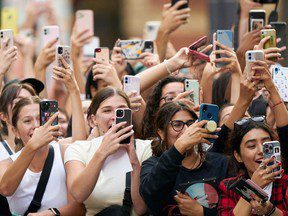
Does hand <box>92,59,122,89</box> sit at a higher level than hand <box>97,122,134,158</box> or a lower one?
higher

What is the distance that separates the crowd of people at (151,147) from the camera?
842 centimetres

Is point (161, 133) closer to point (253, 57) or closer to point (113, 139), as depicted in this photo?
point (113, 139)

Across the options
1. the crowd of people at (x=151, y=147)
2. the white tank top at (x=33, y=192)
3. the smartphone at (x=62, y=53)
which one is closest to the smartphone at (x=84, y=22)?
the crowd of people at (x=151, y=147)

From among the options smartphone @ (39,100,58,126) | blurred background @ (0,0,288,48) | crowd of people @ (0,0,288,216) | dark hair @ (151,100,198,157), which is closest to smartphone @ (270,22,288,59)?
crowd of people @ (0,0,288,216)

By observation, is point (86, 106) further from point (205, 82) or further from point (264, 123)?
point (264, 123)

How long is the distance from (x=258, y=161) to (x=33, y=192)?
1616 millimetres

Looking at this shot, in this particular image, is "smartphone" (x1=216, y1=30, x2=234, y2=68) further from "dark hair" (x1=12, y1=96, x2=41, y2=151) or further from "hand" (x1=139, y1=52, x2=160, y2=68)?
"dark hair" (x1=12, y1=96, x2=41, y2=151)

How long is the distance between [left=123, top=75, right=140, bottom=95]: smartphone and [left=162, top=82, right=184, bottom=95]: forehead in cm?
21

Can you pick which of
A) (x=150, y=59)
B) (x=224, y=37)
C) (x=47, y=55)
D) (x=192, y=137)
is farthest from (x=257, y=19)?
(x=192, y=137)

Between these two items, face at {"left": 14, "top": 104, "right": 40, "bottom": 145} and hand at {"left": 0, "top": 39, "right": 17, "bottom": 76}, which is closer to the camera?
face at {"left": 14, "top": 104, "right": 40, "bottom": 145}

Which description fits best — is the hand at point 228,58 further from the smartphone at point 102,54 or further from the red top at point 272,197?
the red top at point 272,197

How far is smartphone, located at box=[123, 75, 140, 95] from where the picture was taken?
956 centimetres

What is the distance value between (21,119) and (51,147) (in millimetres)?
285

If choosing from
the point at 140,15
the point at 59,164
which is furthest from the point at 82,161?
the point at 140,15
